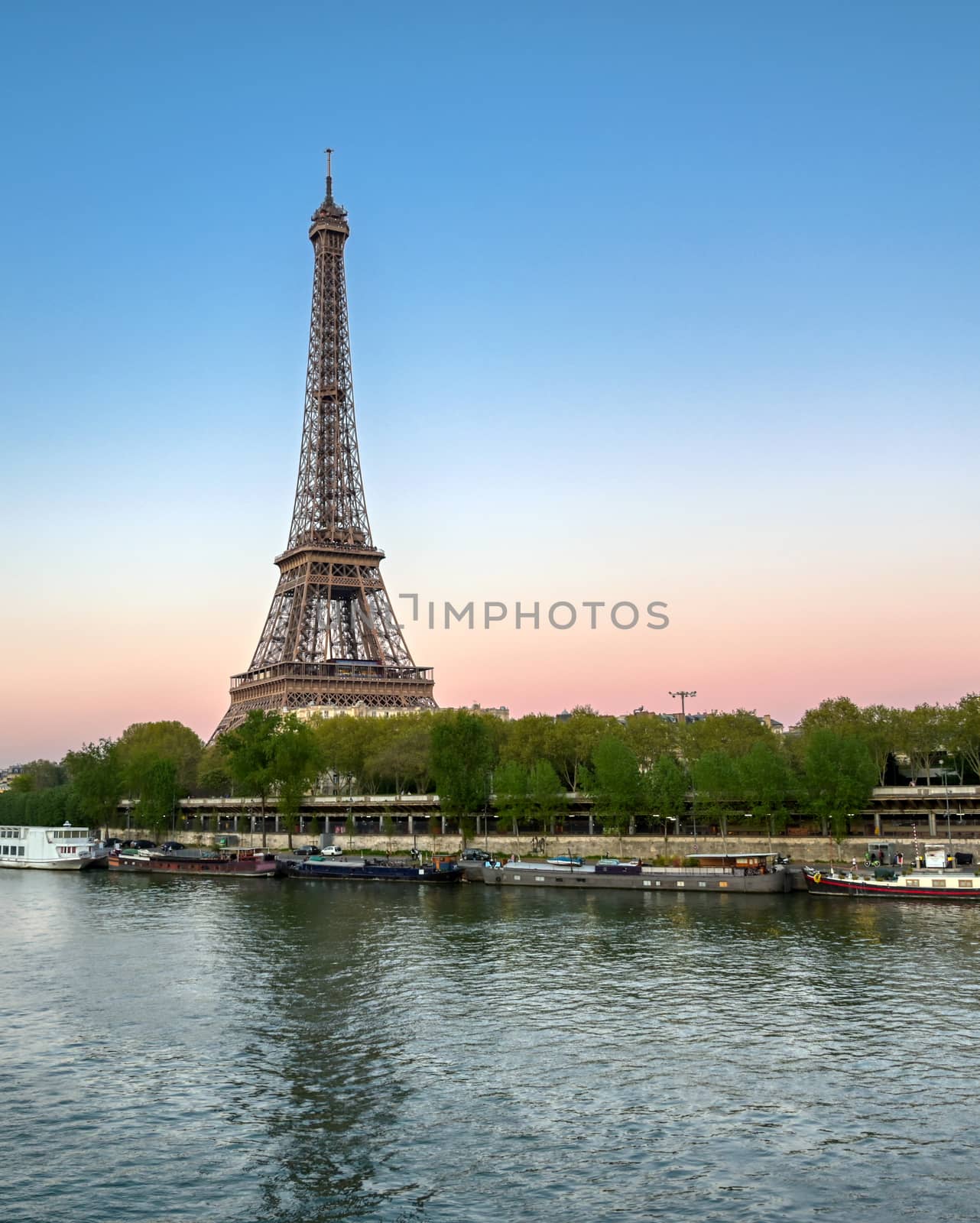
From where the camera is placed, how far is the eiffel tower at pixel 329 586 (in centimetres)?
13188

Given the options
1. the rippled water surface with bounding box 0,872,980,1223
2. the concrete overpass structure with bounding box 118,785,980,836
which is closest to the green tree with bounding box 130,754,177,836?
the concrete overpass structure with bounding box 118,785,980,836

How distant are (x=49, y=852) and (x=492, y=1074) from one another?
264 ft

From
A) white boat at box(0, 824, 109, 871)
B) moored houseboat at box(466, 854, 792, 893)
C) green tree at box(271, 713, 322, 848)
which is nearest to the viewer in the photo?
moored houseboat at box(466, 854, 792, 893)

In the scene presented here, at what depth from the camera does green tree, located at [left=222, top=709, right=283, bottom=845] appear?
101 metres

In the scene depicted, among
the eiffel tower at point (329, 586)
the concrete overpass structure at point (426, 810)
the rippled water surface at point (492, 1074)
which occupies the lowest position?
the rippled water surface at point (492, 1074)

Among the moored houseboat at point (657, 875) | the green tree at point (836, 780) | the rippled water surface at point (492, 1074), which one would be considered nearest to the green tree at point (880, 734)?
the green tree at point (836, 780)

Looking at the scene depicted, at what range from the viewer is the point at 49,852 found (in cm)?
10100

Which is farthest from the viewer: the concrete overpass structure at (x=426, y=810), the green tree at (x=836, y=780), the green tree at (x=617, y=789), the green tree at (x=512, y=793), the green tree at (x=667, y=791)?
the green tree at (x=512, y=793)

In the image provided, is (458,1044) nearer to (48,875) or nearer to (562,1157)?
(562,1157)

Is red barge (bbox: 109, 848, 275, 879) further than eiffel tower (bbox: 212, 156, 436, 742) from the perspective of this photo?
No

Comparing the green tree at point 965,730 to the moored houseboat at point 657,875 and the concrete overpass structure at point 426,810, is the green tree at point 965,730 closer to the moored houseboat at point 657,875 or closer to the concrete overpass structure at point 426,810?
the concrete overpass structure at point 426,810

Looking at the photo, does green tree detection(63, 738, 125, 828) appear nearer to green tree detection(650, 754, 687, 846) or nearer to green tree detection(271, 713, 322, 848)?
green tree detection(271, 713, 322, 848)

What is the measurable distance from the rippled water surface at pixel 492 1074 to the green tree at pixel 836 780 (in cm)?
2803

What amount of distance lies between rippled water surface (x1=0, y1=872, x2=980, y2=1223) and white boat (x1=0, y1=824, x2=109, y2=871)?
46998 mm
